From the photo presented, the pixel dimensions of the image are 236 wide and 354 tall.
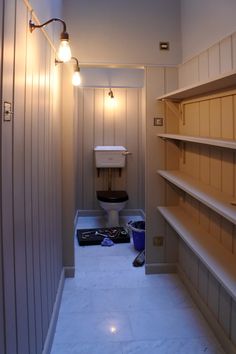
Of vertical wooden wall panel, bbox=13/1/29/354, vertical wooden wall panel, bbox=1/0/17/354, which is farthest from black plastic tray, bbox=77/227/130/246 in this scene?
vertical wooden wall panel, bbox=1/0/17/354

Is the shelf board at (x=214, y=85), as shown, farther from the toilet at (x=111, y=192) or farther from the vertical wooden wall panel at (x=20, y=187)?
the toilet at (x=111, y=192)

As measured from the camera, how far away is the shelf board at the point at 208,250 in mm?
1669

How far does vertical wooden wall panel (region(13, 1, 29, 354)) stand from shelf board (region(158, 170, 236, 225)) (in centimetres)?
92

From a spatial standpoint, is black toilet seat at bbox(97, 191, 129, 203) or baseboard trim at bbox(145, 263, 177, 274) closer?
baseboard trim at bbox(145, 263, 177, 274)

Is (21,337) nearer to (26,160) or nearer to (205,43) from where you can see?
(26,160)

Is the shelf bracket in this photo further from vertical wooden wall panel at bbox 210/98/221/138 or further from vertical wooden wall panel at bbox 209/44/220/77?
vertical wooden wall panel at bbox 209/44/220/77

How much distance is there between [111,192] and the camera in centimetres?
480

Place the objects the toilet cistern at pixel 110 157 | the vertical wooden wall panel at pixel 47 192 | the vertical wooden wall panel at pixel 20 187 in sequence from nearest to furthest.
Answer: the vertical wooden wall panel at pixel 20 187
the vertical wooden wall panel at pixel 47 192
the toilet cistern at pixel 110 157

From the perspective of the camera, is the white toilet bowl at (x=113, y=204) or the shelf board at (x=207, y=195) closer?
the shelf board at (x=207, y=195)

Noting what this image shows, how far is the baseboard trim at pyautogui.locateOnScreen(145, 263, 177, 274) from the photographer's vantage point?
3141 mm

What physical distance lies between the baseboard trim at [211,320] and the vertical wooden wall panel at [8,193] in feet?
4.29

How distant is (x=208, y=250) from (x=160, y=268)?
122 cm

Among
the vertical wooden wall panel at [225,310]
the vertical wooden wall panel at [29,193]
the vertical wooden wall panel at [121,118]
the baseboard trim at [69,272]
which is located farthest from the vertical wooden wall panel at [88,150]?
the vertical wooden wall panel at [29,193]

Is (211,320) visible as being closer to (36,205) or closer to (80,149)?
(36,205)
